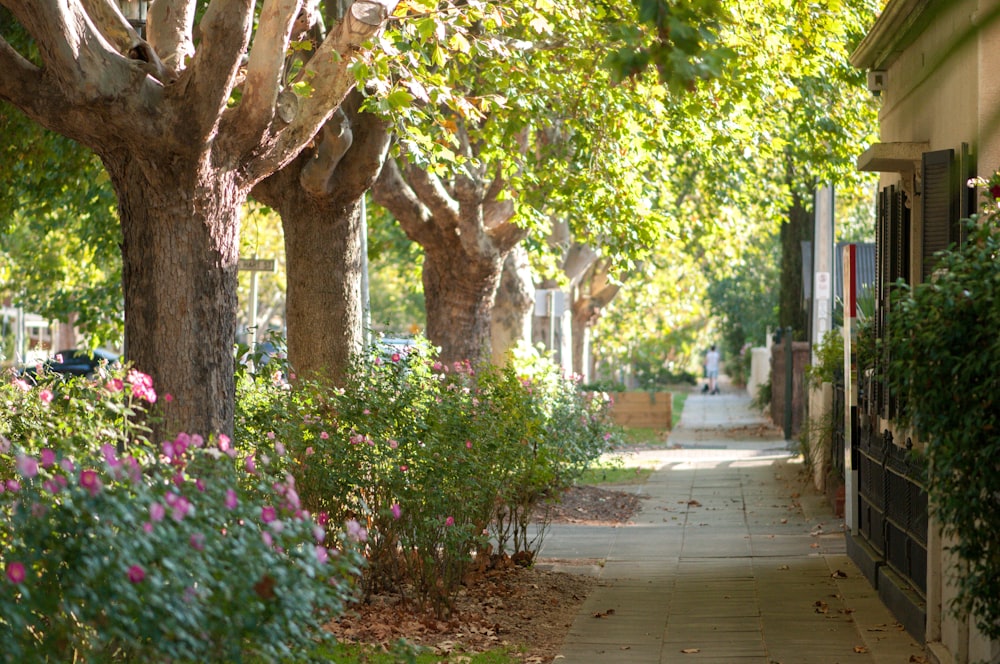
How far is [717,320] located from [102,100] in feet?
168

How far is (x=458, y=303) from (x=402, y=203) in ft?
6.25

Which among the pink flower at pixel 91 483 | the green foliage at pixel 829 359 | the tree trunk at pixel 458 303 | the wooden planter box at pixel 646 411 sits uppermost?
the tree trunk at pixel 458 303

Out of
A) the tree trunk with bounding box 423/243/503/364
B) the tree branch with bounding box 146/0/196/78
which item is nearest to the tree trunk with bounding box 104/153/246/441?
the tree branch with bounding box 146/0/196/78

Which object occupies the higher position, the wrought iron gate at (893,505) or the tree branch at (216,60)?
the tree branch at (216,60)

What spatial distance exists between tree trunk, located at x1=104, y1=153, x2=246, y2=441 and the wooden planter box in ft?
71.5

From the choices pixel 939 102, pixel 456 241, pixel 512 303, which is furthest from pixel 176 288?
pixel 512 303

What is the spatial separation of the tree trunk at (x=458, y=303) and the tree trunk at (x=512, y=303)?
272cm

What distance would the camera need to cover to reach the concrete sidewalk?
7680 mm

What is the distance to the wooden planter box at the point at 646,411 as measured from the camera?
94.7ft

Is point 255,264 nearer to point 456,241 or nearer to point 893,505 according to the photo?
point 456,241

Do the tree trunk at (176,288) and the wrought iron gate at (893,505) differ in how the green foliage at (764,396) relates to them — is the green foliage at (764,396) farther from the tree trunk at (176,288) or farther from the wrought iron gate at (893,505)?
the tree trunk at (176,288)

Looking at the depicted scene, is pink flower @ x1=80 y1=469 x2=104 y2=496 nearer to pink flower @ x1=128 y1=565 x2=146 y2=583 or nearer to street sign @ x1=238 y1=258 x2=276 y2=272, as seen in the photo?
pink flower @ x1=128 y1=565 x2=146 y2=583

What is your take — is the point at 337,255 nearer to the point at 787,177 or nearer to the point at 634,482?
the point at 634,482

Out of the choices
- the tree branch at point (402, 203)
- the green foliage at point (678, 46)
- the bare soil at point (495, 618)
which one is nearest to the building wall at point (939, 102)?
the green foliage at point (678, 46)
